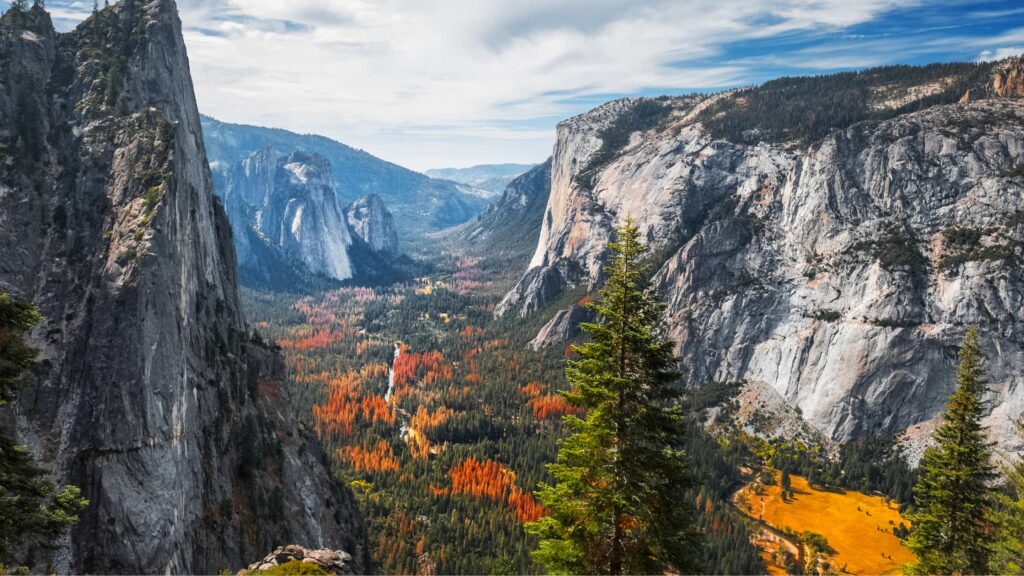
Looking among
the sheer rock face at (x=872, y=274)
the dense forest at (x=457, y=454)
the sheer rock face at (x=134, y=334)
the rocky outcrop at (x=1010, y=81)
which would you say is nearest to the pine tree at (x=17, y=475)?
the sheer rock face at (x=134, y=334)

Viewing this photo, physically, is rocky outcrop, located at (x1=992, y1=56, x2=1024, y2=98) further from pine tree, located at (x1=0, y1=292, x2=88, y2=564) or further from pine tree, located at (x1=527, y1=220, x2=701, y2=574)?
pine tree, located at (x1=0, y1=292, x2=88, y2=564)

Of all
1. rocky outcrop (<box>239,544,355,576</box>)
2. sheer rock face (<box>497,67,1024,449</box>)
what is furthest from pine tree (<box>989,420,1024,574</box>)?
sheer rock face (<box>497,67,1024,449</box>)

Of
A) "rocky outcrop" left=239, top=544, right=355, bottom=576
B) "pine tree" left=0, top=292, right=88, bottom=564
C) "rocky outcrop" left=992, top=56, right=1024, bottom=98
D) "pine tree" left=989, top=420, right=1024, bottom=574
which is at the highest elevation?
"rocky outcrop" left=992, top=56, right=1024, bottom=98

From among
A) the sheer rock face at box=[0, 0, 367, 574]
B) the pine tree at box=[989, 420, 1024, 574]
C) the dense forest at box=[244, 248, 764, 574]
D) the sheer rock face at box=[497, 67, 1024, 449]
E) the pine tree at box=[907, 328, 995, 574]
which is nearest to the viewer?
the pine tree at box=[989, 420, 1024, 574]

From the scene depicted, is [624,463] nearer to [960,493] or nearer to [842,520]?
[960,493]

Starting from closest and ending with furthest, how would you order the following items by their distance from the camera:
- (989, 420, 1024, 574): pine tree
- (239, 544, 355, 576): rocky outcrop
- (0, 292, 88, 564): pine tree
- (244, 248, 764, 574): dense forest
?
1. (0, 292, 88, 564): pine tree
2. (989, 420, 1024, 574): pine tree
3. (239, 544, 355, 576): rocky outcrop
4. (244, 248, 764, 574): dense forest

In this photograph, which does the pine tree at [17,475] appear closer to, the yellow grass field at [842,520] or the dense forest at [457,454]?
the dense forest at [457,454]
